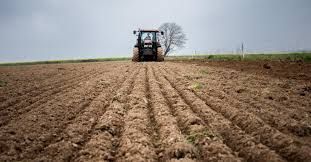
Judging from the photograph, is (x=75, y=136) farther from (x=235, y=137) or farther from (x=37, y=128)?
(x=235, y=137)

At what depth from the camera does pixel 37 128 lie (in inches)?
180

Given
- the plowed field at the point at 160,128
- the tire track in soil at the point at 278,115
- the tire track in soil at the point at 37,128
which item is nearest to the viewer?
the plowed field at the point at 160,128

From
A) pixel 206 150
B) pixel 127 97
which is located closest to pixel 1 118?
pixel 127 97

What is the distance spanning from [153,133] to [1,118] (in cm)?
293

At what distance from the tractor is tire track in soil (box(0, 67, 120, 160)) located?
732 inches

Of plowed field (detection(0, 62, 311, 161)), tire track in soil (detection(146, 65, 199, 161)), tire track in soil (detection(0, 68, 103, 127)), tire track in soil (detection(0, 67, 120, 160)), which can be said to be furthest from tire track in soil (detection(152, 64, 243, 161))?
tire track in soil (detection(0, 68, 103, 127))

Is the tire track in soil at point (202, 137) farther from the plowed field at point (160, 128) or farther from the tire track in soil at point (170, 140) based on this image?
the tire track in soil at point (170, 140)

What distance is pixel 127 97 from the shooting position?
23.1 feet

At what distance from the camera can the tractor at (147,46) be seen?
25.2m

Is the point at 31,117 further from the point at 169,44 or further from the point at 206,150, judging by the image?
the point at 169,44

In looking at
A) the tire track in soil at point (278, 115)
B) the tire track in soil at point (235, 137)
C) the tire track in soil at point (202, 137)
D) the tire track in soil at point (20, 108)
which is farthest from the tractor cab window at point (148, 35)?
the tire track in soil at point (202, 137)

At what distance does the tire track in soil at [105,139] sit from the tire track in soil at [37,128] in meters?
0.58

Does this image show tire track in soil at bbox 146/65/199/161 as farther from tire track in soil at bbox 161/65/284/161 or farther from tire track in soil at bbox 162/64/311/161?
tire track in soil at bbox 162/64/311/161

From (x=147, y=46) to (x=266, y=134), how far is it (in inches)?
860
